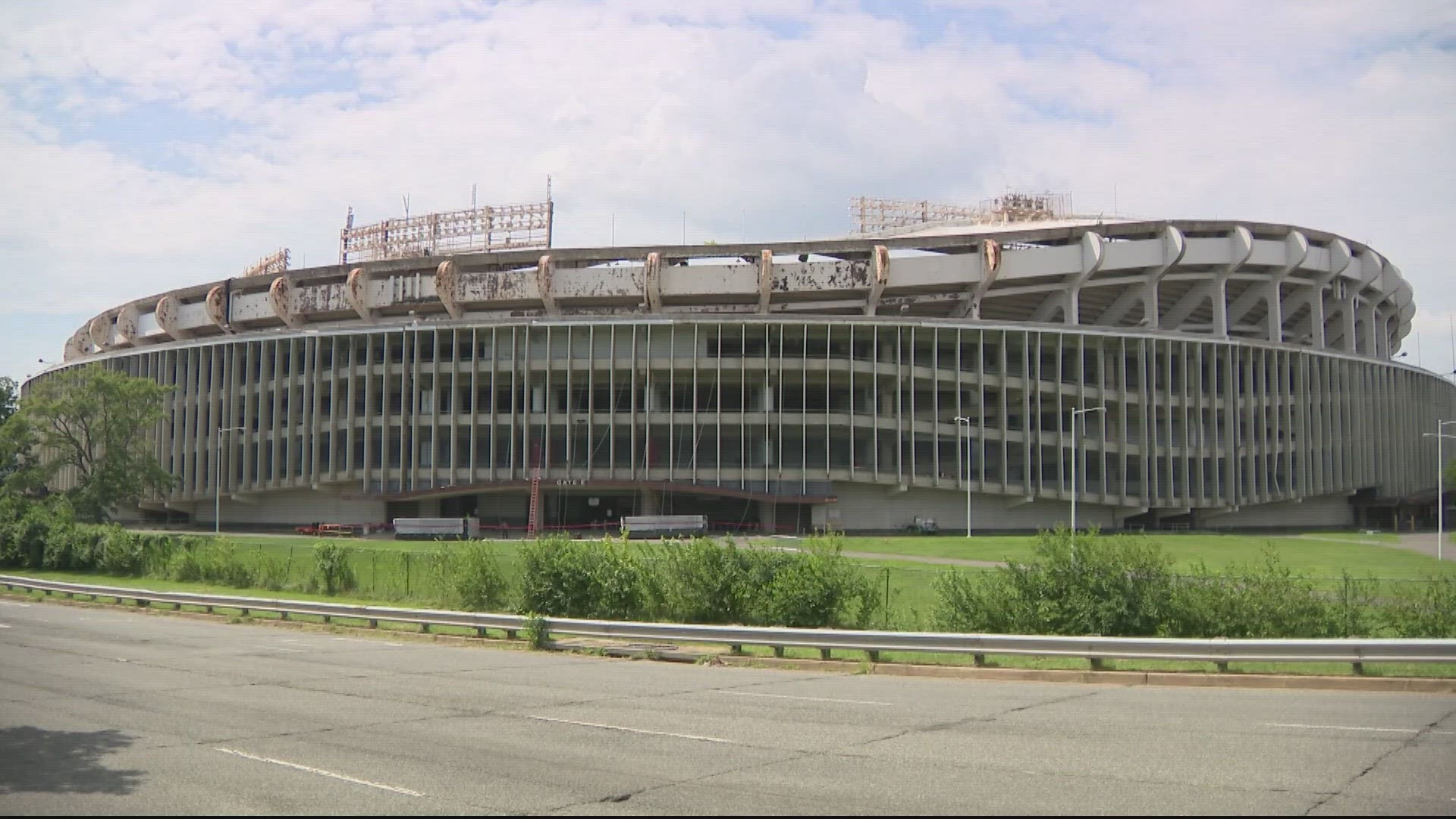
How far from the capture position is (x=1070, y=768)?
10.7 metres

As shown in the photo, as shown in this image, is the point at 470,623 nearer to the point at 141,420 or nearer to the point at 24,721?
the point at 24,721

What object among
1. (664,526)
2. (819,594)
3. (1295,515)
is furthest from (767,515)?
(819,594)

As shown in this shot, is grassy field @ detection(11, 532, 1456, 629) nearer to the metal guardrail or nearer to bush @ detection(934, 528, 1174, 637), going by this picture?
bush @ detection(934, 528, 1174, 637)

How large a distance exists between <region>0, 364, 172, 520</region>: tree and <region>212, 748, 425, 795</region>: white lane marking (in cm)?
7188

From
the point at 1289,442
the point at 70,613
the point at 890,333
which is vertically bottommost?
the point at 70,613

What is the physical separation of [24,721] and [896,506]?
209 ft

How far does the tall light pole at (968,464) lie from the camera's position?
2714 inches

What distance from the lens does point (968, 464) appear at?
2827 inches

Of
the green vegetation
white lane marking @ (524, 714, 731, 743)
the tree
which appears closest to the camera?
white lane marking @ (524, 714, 731, 743)

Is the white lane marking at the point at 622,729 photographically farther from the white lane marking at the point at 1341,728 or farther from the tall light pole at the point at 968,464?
the tall light pole at the point at 968,464

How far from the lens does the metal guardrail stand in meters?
16.5

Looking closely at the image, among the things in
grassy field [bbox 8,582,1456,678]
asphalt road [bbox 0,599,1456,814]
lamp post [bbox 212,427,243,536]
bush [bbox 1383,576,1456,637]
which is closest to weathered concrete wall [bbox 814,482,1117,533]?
lamp post [bbox 212,427,243,536]

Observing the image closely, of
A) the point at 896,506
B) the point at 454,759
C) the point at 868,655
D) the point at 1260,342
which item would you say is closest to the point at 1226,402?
the point at 1260,342

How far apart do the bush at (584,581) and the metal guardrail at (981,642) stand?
162 centimetres
